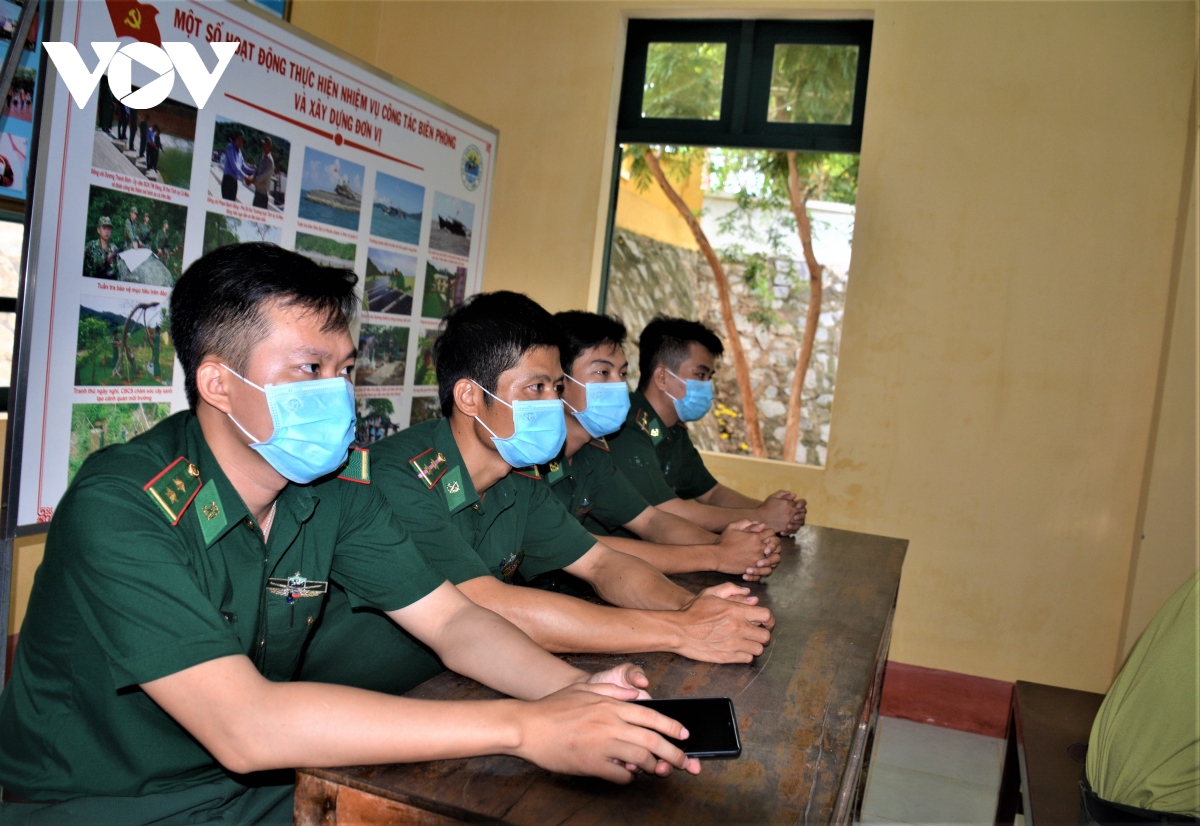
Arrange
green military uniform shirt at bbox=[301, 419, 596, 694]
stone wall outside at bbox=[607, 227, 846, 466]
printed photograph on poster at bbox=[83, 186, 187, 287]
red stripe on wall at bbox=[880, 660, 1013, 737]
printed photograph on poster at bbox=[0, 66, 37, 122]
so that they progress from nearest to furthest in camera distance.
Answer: green military uniform shirt at bbox=[301, 419, 596, 694]
printed photograph on poster at bbox=[83, 186, 187, 287]
printed photograph on poster at bbox=[0, 66, 37, 122]
red stripe on wall at bbox=[880, 660, 1013, 737]
stone wall outside at bbox=[607, 227, 846, 466]

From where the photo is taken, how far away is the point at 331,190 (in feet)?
8.43

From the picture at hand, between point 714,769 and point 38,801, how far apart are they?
842 mm

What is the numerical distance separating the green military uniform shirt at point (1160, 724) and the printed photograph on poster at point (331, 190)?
86.8 inches

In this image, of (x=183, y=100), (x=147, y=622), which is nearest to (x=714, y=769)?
(x=147, y=622)

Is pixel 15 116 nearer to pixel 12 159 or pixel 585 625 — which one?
pixel 12 159

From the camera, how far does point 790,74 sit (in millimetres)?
3746

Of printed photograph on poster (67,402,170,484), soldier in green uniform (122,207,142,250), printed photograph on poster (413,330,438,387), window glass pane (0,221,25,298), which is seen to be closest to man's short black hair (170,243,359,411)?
printed photograph on poster (67,402,170,484)

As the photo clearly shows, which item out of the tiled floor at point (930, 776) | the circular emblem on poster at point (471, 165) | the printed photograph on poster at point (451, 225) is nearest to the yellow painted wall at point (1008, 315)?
the tiled floor at point (930, 776)

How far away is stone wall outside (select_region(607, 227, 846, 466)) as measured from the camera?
13.0 feet

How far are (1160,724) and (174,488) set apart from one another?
4.66ft

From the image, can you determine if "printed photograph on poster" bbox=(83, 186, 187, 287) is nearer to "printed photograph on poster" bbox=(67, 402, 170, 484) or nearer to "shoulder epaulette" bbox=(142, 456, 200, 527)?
"printed photograph on poster" bbox=(67, 402, 170, 484)

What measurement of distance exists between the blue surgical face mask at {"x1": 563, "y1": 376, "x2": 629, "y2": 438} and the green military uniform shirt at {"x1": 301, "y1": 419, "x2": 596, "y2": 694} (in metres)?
0.50

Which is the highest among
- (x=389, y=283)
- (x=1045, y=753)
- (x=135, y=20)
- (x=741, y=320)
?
(x=135, y=20)

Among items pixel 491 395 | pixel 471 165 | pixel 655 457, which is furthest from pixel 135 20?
pixel 655 457
